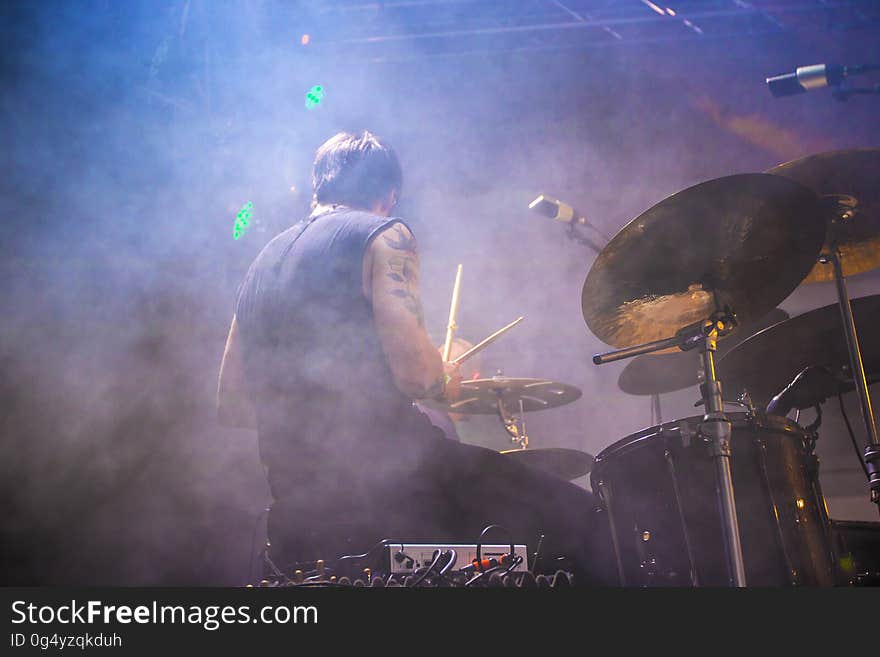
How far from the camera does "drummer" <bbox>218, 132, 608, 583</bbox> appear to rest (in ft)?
5.32

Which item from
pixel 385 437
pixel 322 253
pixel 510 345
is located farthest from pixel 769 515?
pixel 510 345

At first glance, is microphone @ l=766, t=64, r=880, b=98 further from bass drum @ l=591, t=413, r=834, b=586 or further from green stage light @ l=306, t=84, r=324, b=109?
green stage light @ l=306, t=84, r=324, b=109

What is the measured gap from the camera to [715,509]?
1.60 meters

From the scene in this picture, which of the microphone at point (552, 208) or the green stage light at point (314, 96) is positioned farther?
the microphone at point (552, 208)

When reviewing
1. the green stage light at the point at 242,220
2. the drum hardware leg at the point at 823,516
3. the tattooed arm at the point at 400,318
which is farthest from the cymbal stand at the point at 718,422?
the green stage light at the point at 242,220

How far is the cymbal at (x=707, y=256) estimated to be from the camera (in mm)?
1647

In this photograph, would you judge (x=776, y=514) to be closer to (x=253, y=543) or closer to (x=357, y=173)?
(x=357, y=173)

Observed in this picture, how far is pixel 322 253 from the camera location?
5.68ft

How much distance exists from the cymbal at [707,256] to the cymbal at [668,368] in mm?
859

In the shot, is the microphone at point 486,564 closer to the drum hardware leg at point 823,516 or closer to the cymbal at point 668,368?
the drum hardware leg at point 823,516

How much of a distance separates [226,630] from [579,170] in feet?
11.2

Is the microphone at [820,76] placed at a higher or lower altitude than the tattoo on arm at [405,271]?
higher

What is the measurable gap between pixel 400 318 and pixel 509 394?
4.12 ft

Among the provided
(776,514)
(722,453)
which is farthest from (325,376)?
(776,514)
